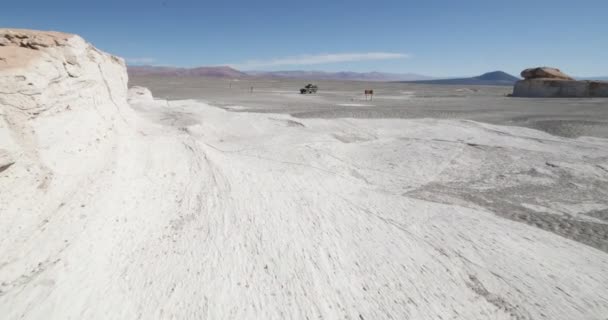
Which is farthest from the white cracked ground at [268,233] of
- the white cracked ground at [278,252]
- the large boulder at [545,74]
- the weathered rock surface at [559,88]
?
the large boulder at [545,74]

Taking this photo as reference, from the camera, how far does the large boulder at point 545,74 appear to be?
33.2 m

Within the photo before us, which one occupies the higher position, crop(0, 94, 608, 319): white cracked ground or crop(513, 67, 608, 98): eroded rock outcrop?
crop(513, 67, 608, 98): eroded rock outcrop

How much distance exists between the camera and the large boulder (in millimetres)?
33188

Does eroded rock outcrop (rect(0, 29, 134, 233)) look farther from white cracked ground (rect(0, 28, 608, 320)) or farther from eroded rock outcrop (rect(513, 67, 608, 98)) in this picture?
eroded rock outcrop (rect(513, 67, 608, 98))

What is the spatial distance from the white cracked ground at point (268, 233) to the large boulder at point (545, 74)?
32.4 metres

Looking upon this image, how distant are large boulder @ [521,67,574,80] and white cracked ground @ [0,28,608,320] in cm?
3244

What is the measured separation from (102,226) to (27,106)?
166 centimetres

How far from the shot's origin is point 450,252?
4.00 meters

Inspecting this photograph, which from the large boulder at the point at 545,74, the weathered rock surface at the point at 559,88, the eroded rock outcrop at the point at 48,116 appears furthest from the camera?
the large boulder at the point at 545,74

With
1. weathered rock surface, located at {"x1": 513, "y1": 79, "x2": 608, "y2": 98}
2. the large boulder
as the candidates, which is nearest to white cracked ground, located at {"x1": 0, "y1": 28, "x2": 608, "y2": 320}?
weathered rock surface, located at {"x1": 513, "y1": 79, "x2": 608, "y2": 98}

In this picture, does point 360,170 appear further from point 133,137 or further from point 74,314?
point 74,314

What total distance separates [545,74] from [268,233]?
127ft

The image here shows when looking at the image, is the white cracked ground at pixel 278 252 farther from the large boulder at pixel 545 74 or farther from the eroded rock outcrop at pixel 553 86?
the large boulder at pixel 545 74

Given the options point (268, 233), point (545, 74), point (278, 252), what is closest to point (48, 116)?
point (268, 233)
